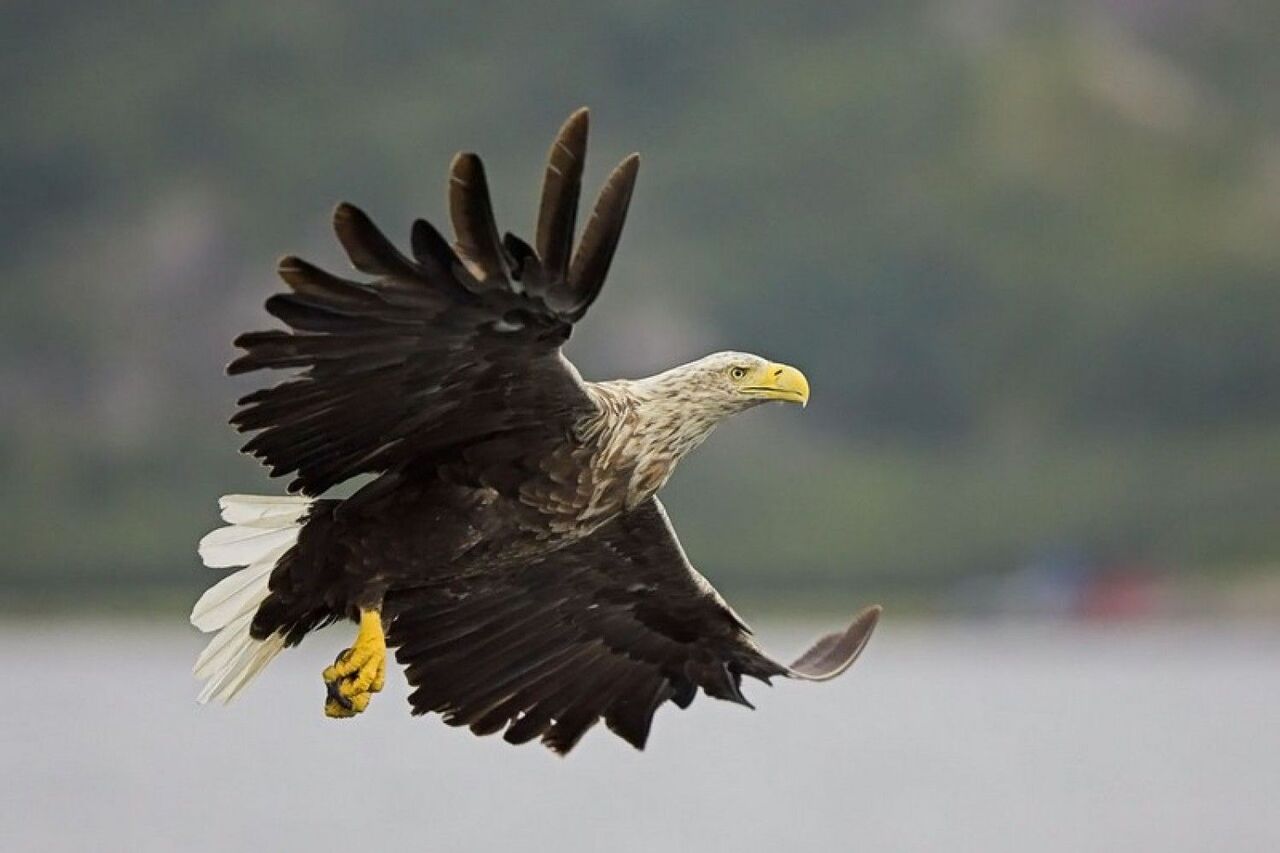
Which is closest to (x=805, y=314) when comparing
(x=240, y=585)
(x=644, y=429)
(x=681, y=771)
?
(x=681, y=771)

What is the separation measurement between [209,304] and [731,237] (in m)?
15.2

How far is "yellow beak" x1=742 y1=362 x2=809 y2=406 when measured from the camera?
830 cm

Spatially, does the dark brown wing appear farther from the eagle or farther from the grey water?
the grey water

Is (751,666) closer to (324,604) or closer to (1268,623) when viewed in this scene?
(324,604)

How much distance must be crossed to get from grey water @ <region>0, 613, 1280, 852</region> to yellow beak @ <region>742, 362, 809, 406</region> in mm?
8809

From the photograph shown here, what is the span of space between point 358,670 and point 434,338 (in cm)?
128

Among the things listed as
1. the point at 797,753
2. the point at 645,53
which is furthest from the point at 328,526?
the point at 645,53

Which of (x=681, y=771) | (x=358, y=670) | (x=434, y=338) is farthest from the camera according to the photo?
(x=681, y=771)

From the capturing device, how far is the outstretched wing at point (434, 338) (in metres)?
7.14

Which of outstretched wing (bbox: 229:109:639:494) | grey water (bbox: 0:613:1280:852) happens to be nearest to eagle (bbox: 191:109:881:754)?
outstretched wing (bbox: 229:109:639:494)

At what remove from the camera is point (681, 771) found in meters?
22.8

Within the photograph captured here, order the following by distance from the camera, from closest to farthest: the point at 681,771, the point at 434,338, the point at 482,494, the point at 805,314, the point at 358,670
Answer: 1. the point at 434,338
2. the point at 482,494
3. the point at 358,670
4. the point at 681,771
5. the point at 805,314

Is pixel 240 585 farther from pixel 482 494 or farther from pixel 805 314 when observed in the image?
pixel 805 314

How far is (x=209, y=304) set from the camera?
7156 centimetres
